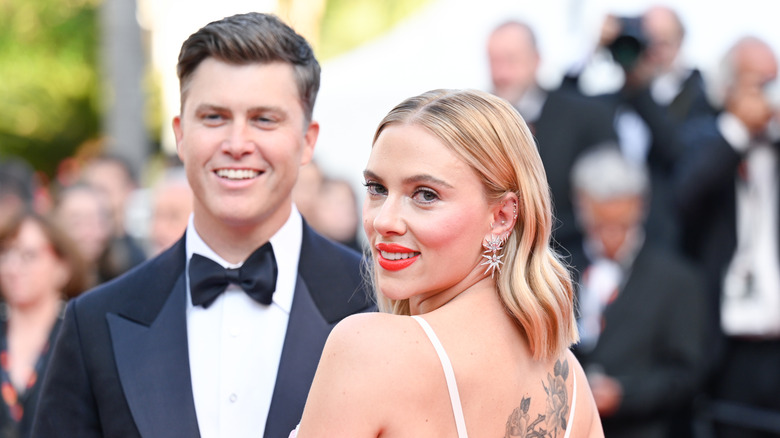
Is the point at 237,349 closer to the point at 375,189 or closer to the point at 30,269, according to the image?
the point at 375,189

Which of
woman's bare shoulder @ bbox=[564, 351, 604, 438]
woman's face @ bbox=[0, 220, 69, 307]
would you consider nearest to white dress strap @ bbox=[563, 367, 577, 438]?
woman's bare shoulder @ bbox=[564, 351, 604, 438]

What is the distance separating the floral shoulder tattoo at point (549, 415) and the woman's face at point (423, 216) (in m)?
0.32

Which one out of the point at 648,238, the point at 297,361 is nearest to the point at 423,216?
the point at 297,361

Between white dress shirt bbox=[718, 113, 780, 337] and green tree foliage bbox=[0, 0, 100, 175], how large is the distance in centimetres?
1897

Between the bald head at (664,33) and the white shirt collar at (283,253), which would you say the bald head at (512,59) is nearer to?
the bald head at (664,33)

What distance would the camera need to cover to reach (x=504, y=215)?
8.66 feet

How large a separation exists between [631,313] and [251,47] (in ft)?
9.53

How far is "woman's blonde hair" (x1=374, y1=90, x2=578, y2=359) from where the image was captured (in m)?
2.55

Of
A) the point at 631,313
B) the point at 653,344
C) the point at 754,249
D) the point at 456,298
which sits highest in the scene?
the point at 456,298

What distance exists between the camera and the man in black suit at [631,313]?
5.22 meters

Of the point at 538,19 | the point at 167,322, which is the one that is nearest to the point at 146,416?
the point at 167,322

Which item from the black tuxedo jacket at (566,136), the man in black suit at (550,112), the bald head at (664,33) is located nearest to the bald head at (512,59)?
the man in black suit at (550,112)

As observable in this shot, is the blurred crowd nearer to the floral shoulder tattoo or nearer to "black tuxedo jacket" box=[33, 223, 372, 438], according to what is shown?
"black tuxedo jacket" box=[33, 223, 372, 438]

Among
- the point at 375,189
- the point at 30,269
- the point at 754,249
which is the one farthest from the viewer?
the point at 754,249
